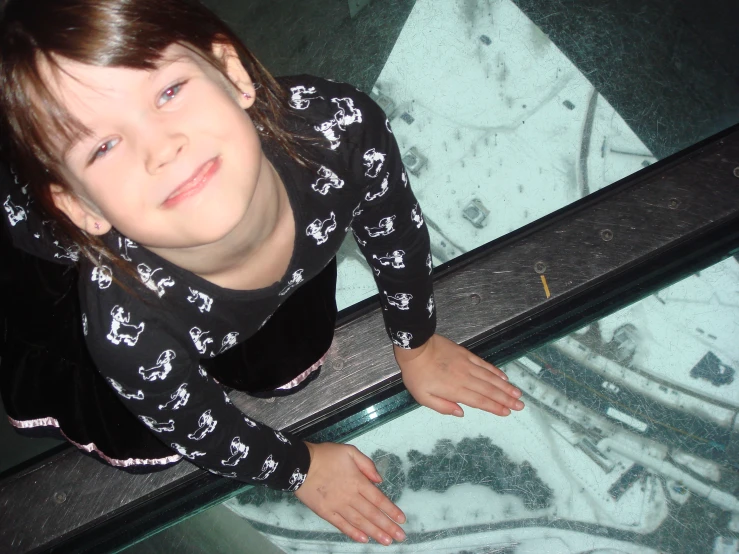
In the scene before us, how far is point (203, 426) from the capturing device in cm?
70

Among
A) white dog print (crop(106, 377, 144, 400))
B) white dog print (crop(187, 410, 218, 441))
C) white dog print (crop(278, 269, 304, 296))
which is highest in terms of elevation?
white dog print (crop(278, 269, 304, 296))

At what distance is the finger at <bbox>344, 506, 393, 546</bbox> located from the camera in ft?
3.00

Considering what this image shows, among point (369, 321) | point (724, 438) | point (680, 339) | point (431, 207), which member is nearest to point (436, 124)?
point (431, 207)

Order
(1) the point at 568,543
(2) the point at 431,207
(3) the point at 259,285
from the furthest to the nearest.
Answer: (2) the point at 431,207, (1) the point at 568,543, (3) the point at 259,285

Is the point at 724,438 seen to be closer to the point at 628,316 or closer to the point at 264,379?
the point at 628,316

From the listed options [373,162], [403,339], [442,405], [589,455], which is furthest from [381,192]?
[589,455]

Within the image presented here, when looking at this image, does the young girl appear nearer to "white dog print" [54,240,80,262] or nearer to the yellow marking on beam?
"white dog print" [54,240,80,262]

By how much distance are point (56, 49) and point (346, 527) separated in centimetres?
70

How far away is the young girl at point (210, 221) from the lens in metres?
0.47

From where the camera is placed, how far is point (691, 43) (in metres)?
1.15

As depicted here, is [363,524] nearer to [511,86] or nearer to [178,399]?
[178,399]

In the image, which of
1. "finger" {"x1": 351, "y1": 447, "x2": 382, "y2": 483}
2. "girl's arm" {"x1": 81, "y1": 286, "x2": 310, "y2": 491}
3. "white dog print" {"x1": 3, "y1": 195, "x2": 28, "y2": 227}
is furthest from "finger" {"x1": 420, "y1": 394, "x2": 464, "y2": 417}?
"white dog print" {"x1": 3, "y1": 195, "x2": 28, "y2": 227}

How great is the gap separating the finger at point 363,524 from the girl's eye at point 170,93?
2.06 ft

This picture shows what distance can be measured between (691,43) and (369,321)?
0.74 m
